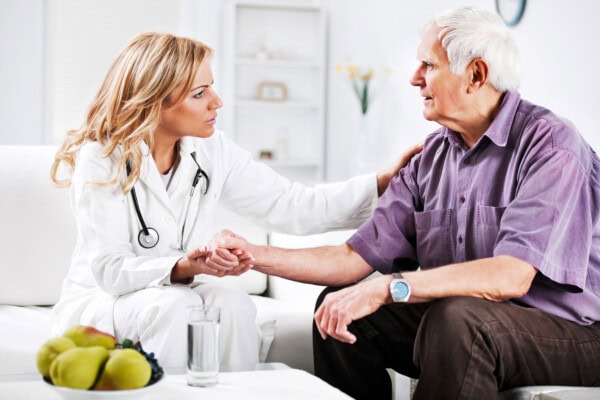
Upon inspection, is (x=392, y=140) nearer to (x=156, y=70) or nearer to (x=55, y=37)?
(x=55, y=37)

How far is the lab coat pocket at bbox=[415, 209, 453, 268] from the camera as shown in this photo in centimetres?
195

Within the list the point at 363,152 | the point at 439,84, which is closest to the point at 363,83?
the point at 363,152

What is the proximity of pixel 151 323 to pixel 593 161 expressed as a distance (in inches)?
41.8

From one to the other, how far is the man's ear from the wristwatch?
1.79 ft

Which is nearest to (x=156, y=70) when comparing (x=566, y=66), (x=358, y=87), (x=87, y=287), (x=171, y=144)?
(x=171, y=144)

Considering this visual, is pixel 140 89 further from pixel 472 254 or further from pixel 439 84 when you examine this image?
pixel 472 254

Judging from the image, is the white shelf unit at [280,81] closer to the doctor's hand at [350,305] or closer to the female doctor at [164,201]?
the female doctor at [164,201]

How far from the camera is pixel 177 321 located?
1817 millimetres

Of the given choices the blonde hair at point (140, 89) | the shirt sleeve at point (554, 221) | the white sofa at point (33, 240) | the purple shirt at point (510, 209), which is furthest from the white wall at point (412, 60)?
the white sofa at point (33, 240)

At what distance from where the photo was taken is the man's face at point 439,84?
1.91 meters

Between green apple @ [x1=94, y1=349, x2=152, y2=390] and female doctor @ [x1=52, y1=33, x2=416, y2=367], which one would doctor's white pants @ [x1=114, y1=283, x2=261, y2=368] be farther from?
green apple @ [x1=94, y1=349, x2=152, y2=390]

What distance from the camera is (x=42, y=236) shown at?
2398 mm

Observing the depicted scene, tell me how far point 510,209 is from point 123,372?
918 mm

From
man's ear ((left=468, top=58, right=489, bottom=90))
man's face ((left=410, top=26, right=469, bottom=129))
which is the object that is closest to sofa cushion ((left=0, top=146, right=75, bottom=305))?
man's face ((left=410, top=26, right=469, bottom=129))
